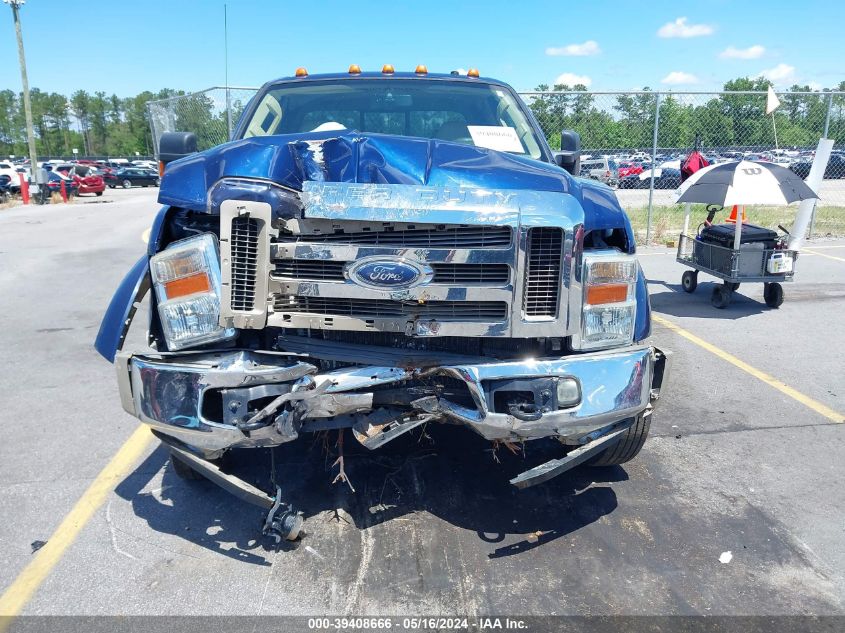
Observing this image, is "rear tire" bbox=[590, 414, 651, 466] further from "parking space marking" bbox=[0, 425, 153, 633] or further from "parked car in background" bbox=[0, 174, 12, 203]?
"parked car in background" bbox=[0, 174, 12, 203]

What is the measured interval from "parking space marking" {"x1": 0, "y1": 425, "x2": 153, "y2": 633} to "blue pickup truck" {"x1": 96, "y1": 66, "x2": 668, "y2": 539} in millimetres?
762

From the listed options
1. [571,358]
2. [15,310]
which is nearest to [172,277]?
[571,358]

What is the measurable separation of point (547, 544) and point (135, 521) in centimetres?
200

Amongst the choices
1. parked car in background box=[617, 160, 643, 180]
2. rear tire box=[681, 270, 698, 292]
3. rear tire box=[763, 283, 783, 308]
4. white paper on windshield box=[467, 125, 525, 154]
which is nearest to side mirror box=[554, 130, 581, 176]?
white paper on windshield box=[467, 125, 525, 154]

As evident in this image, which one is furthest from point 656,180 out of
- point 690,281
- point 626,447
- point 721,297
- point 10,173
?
point 10,173

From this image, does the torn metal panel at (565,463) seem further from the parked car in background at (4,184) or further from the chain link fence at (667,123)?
the parked car in background at (4,184)

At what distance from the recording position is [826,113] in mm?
11844

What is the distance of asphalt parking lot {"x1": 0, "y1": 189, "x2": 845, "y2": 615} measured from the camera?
9.17 ft

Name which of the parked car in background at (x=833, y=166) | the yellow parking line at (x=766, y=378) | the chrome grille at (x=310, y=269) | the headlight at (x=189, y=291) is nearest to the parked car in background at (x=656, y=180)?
the parked car in background at (x=833, y=166)

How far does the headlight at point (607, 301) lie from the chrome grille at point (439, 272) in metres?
0.38

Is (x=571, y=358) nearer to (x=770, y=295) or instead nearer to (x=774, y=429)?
(x=774, y=429)

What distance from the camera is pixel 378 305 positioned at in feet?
9.48

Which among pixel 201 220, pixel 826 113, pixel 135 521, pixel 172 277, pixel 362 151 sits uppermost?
pixel 826 113

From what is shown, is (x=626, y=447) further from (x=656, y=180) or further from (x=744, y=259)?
(x=656, y=180)
